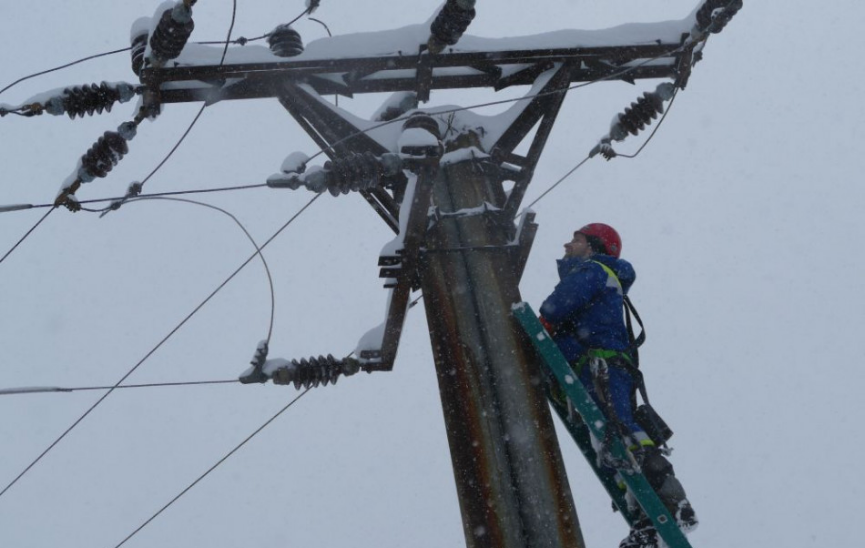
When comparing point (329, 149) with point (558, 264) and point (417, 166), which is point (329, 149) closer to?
point (417, 166)

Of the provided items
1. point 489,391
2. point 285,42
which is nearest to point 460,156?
point 285,42

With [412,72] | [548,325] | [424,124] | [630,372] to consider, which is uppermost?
[412,72]

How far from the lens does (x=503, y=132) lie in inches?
177

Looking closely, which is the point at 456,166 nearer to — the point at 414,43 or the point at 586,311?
the point at 414,43

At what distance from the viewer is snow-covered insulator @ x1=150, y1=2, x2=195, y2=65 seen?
385 centimetres

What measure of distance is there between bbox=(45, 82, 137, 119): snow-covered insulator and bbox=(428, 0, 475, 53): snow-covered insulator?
1516mm

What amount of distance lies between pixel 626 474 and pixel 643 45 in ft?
7.55

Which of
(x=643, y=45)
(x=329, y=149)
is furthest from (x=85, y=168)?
(x=643, y=45)

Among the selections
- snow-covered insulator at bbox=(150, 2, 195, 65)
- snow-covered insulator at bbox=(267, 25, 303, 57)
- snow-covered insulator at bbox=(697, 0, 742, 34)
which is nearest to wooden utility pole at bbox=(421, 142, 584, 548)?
snow-covered insulator at bbox=(267, 25, 303, 57)

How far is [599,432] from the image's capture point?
11.9ft

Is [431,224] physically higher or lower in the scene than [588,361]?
higher

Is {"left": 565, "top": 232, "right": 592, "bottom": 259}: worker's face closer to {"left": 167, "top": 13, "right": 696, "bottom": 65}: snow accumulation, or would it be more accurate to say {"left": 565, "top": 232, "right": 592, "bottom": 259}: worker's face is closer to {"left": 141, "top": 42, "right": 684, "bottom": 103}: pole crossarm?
{"left": 141, "top": 42, "right": 684, "bottom": 103}: pole crossarm

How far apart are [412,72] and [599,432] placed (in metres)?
2.22

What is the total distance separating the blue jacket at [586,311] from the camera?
163 inches
